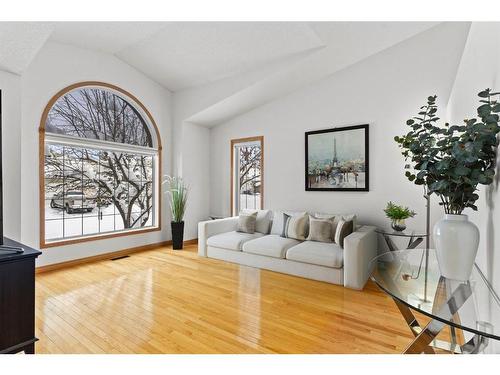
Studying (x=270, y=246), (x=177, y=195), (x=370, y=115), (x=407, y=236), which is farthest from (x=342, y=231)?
(x=177, y=195)

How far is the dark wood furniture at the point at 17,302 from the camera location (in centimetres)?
166

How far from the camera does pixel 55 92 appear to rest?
3.75 metres

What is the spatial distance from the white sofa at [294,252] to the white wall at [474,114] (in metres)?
1.11

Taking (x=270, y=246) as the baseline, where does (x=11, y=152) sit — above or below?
above

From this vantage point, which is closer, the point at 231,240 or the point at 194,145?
the point at 231,240

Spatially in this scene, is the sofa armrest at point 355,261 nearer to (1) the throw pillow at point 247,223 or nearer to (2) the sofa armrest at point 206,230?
(1) the throw pillow at point 247,223

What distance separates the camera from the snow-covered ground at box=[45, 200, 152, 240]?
3.83 m

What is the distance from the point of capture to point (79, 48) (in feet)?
13.0

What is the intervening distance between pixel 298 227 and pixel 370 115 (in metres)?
1.87

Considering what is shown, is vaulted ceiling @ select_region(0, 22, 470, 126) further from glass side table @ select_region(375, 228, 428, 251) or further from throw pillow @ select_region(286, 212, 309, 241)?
glass side table @ select_region(375, 228, 428, 251)

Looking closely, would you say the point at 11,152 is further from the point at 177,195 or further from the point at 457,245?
the point at 457,245
